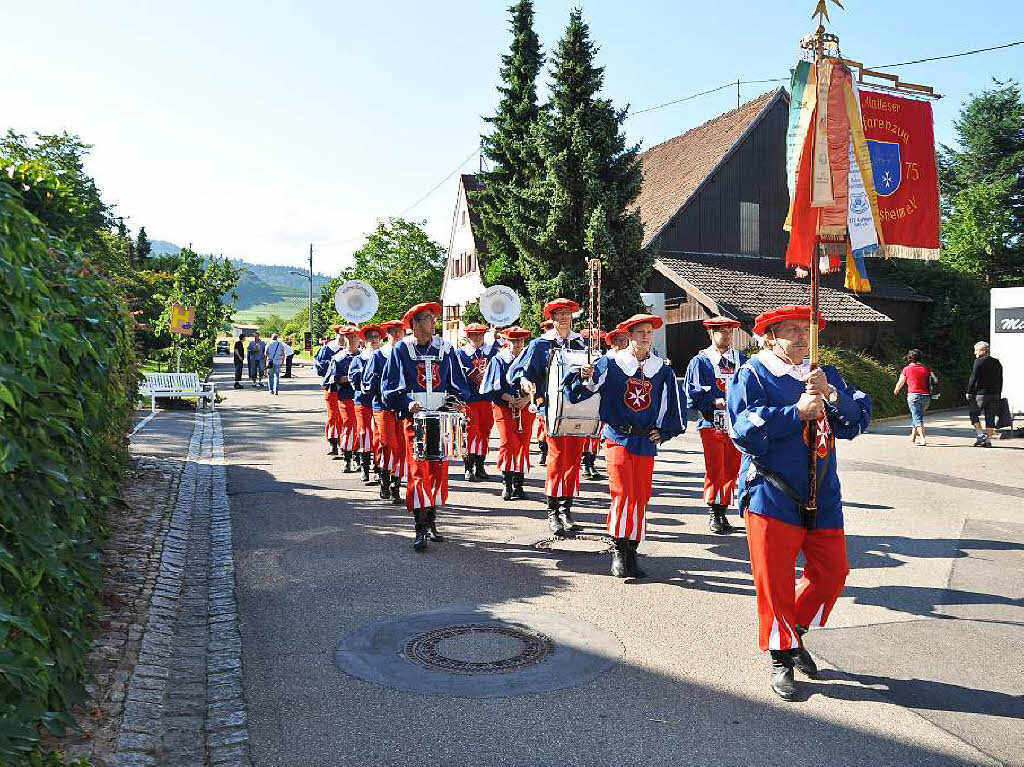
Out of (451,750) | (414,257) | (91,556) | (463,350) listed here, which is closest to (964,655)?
(451,750)

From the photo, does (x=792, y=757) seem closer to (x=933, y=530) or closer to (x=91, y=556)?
(x=91, y=556)

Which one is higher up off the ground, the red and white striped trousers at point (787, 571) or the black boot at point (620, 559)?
the red and white striped trousers at point (787, 571)

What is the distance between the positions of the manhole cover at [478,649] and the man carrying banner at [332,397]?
8095 mm

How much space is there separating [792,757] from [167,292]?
2903 centimetres

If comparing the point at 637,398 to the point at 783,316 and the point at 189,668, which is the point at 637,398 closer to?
the point at 783,316

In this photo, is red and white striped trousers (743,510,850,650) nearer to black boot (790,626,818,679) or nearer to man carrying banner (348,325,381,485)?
black boot (790,626,818,679)

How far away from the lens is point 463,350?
14.0 meters

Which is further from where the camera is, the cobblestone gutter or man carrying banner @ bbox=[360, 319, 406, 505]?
man carrying banner @ bbox=[360, 319, 406, 505]

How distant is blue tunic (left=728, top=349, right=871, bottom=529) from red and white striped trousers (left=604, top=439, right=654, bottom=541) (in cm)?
199

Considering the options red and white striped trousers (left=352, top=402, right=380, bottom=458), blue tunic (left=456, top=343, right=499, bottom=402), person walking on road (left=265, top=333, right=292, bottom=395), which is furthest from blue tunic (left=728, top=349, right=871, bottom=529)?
person walking on road (left=265, top=333, right=292, bottom=395)

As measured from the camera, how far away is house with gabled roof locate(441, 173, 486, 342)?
4322cm

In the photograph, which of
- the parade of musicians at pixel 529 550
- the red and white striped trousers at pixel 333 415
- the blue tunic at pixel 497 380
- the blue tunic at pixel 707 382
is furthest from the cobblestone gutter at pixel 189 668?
the red and white striped trousers at pixel 333 415

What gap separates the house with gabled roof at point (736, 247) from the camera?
25.8m

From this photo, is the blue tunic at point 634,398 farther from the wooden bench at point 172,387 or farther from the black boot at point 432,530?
the wooden bench at point 172,387
